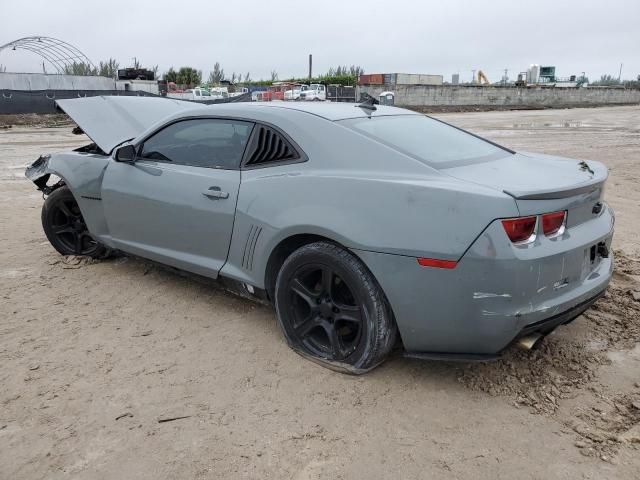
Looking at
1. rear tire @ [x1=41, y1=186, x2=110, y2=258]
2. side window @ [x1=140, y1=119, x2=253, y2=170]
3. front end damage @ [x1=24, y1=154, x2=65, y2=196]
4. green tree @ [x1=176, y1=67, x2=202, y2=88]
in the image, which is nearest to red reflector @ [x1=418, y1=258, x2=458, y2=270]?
side window @ [x1=140, y1=119, x2=253, y2=170]

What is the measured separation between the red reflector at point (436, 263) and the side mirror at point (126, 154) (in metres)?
2.50

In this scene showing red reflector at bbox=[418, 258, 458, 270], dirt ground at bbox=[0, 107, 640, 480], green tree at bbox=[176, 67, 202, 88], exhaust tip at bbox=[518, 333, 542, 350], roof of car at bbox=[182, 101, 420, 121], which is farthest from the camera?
green tree at bbox=[176, 67, 202, 88]

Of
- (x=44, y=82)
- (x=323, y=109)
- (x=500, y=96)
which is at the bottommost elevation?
(x=323, y=109)

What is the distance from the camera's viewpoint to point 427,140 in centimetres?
325

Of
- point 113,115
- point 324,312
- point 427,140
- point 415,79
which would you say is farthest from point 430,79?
point 324,312

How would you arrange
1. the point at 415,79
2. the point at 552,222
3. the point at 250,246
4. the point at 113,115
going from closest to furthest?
the point at 552,222 → the point at 250,246 → the point at 113,115 → the point at 415,79

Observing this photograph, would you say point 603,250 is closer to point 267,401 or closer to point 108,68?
point 267,401

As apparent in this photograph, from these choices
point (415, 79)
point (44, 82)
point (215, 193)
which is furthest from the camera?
point (415, 79)

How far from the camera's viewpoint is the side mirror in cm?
397

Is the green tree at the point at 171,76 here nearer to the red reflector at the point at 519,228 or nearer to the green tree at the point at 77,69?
the green tree at the point at 77,69

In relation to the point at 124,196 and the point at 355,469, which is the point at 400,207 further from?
the point at 124,196

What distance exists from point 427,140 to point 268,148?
971 millimetres

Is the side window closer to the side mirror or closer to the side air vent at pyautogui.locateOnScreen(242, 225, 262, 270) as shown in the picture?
the side mirror

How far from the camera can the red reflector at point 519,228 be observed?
94.0 inches
